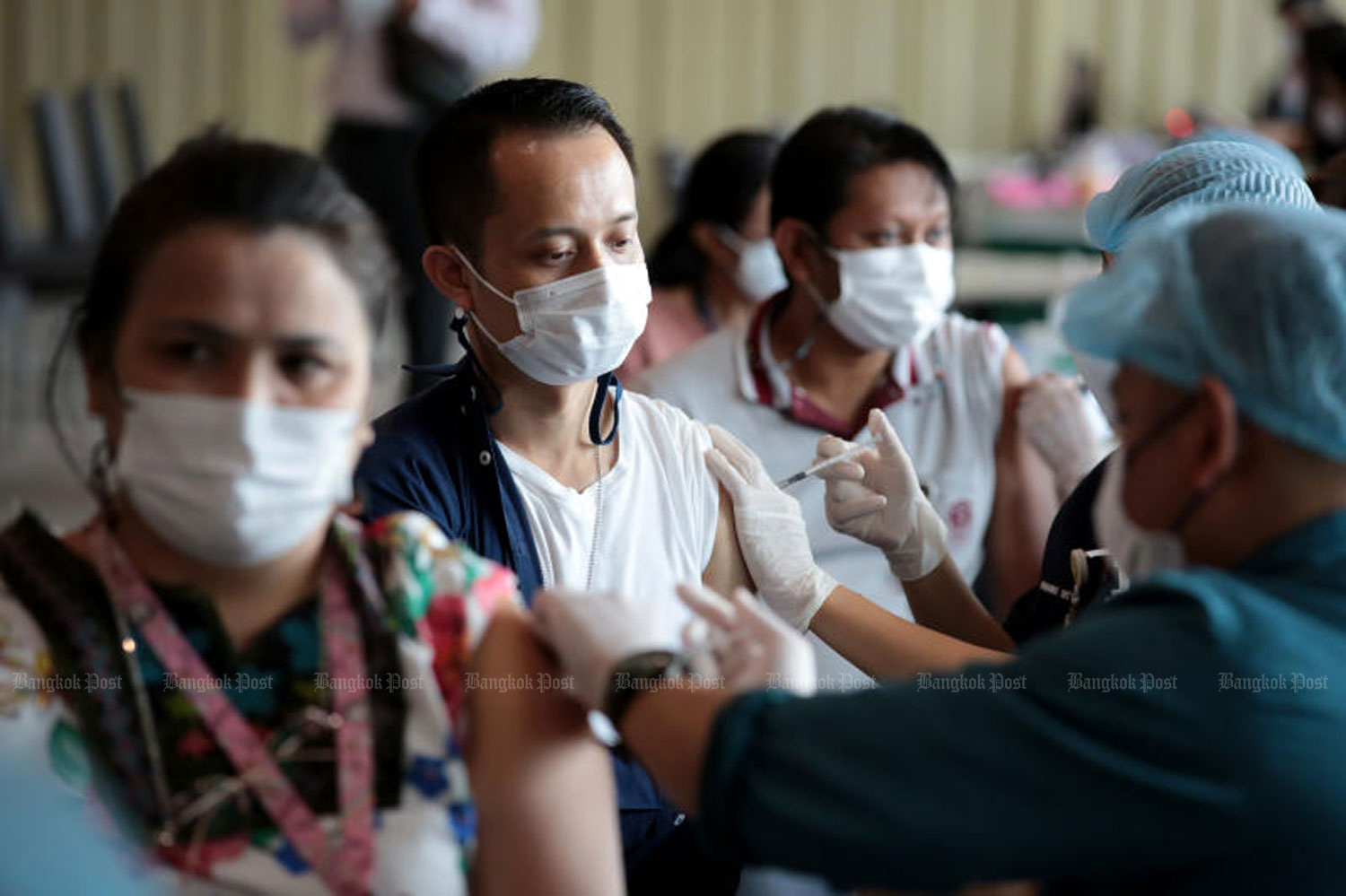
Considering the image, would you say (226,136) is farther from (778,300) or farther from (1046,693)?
(778,300)

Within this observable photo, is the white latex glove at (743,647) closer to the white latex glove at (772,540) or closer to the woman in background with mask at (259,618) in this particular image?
the woman in background with mask at (259,618)

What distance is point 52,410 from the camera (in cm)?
132

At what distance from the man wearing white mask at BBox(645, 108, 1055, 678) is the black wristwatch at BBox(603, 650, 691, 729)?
3.78 ft

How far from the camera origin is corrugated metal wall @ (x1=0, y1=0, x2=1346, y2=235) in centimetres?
723

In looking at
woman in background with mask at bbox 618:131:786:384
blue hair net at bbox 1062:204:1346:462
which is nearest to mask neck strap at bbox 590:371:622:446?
blue hair net at bbox 1062:204:1346:462

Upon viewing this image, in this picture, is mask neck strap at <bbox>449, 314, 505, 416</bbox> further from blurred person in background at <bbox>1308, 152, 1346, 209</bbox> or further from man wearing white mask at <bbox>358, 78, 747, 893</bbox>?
blurred person in background at <bbox>1308, 152, 1346, 209</bbox>

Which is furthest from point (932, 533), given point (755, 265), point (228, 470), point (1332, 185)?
point (755, 265)

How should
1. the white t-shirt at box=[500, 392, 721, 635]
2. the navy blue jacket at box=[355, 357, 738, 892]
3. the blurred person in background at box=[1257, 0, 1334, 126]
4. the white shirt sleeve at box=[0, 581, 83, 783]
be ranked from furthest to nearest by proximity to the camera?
the blurred person in background at box=[1257, 0, 1334, 126]
the white t-shirt at box=[500, 392, 721, 635]
the navy blue jacket at box=[355, 357, 738, 892]
the white shirt sleeve at box=[0, 581, 83, 783]

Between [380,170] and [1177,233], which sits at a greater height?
[1177,233]

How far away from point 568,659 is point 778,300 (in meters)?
1.39

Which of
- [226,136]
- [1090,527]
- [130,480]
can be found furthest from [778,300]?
[130,480]

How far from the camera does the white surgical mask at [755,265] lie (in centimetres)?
314

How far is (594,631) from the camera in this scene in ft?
3.89

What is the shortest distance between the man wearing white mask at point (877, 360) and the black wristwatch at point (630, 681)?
1.15 m
